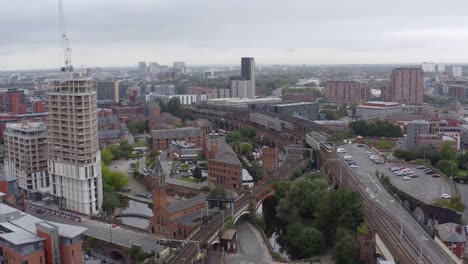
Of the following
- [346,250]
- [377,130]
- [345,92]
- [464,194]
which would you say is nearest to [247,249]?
[346,250]

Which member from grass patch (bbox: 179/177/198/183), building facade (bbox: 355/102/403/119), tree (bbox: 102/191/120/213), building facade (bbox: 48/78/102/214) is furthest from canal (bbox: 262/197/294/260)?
building facade (bbox: 355/102/403/119)

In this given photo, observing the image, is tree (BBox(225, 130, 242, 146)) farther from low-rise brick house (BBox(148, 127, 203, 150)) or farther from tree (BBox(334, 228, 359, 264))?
tree (BBox(334, 228, 359, 264))

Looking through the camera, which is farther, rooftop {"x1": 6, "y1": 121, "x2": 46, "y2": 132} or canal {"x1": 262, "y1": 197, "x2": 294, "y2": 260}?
rooftop {"x1": 6, "y1": 121, "x2": 46, "y2": 132}

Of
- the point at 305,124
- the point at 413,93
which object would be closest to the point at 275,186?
the point at 305,124

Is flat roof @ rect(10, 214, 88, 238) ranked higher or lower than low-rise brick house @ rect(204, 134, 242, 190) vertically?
higher

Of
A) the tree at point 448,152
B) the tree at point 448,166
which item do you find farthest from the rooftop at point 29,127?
the tree at point 448,152

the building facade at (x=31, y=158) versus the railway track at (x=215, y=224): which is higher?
the building facade at (x=31, y=158)

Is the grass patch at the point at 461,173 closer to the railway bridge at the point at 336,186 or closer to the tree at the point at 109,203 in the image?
the railway bridge at the point at 336,186
